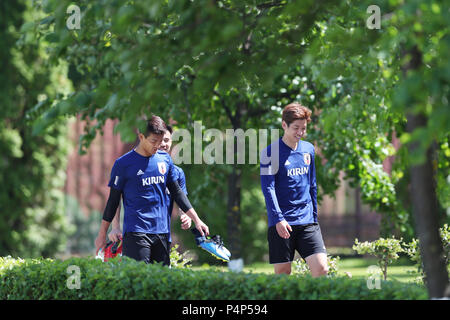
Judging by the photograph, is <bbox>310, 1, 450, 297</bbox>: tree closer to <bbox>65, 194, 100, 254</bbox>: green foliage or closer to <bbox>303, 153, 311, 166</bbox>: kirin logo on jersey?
<bbox>303, 153, 311, 166</bbox>: kirin logo on jersey

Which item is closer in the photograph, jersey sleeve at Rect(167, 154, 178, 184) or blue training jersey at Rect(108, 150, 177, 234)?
blue training jersey at Rect(108, 150, 177, 234)

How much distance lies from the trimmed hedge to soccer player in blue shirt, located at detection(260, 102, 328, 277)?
1.08 metres

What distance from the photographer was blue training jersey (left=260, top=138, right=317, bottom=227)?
5.96 meters

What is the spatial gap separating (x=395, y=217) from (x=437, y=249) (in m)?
5.45

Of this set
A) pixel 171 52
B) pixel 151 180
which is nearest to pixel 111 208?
pixel 151 180

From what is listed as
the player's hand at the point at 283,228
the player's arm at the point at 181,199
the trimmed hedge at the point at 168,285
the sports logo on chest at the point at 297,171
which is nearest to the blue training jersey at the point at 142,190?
the player's arm at the point at 181,199

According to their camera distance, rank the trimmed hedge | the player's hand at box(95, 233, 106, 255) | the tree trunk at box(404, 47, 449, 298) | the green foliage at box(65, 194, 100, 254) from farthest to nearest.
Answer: the green foliage at box(65, 194, 100, 254)
the player's hand at box(95, 233, 106, 255)
the trimmed hedge
the tree trunk at box(404, 47, 449, 298)

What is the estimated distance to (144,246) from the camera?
591cm

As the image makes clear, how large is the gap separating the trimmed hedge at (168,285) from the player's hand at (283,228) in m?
0.94

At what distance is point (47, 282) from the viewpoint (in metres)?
5.59

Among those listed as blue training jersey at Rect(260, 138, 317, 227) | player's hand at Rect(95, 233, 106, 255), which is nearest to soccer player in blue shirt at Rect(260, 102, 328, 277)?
blue training jersey at Rect(260, 138, 317, 227)

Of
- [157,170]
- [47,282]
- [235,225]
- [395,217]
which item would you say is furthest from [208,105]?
[47,282]

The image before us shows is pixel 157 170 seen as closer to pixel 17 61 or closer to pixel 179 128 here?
pixel 179 128

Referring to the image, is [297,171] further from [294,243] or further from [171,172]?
[171,172]
